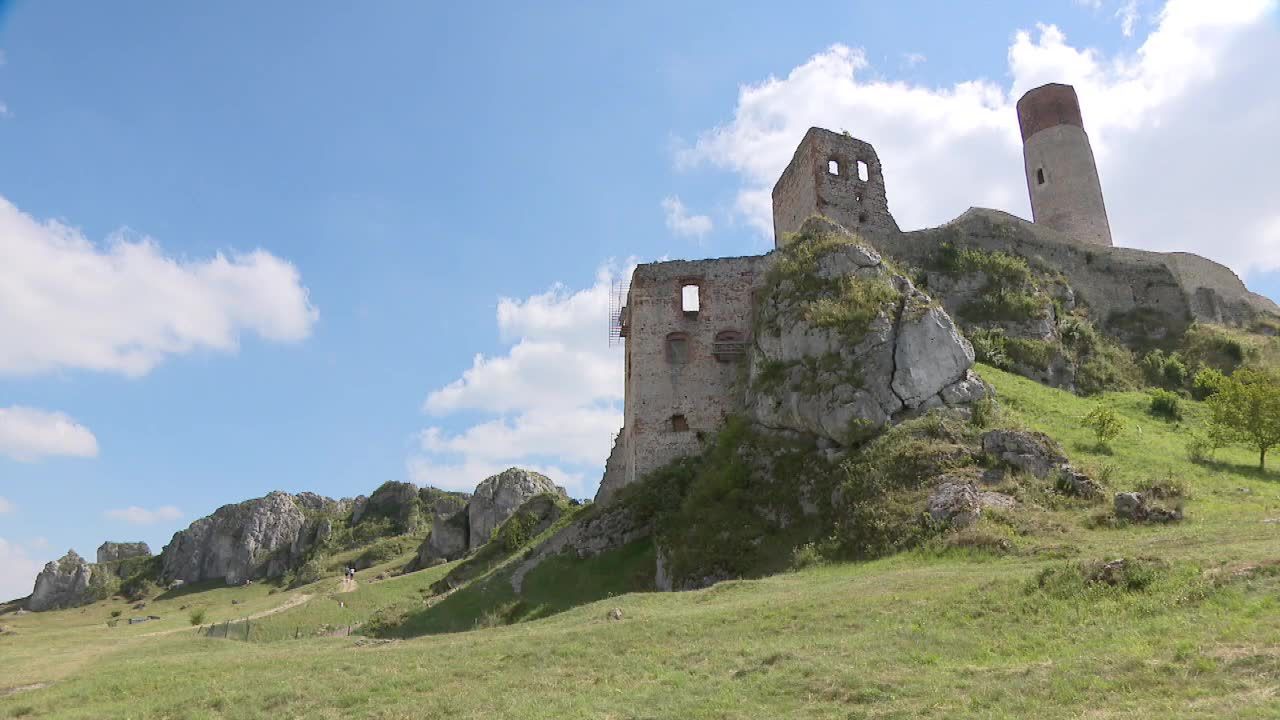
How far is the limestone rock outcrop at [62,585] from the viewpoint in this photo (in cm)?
7425

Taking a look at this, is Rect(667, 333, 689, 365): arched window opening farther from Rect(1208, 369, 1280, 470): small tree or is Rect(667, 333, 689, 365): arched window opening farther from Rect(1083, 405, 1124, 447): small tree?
Rect(1208, 369, 1280, 470): small tree

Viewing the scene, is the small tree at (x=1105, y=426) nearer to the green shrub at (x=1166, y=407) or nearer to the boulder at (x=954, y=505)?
the boulder at (x=954, y=505)

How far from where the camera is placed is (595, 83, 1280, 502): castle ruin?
1236 inches

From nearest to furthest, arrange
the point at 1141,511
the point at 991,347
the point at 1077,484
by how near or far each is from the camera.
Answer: the point at 1141,511, the point at 1077,484, the point at 991,347

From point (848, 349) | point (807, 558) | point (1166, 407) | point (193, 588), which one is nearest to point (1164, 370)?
point (1166, 407)

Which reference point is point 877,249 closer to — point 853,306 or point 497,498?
point 853,306

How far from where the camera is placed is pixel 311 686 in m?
13.9

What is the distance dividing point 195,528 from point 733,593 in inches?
2803

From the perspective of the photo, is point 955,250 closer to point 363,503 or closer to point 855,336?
point 855,336

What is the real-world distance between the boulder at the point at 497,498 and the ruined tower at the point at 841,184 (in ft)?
73.0

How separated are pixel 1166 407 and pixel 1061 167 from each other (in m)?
21.0

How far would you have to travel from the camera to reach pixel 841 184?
38.4m

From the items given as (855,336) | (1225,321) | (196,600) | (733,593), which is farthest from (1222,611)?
(196,600)

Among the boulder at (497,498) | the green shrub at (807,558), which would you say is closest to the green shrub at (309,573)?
the boulder at (497,498)
